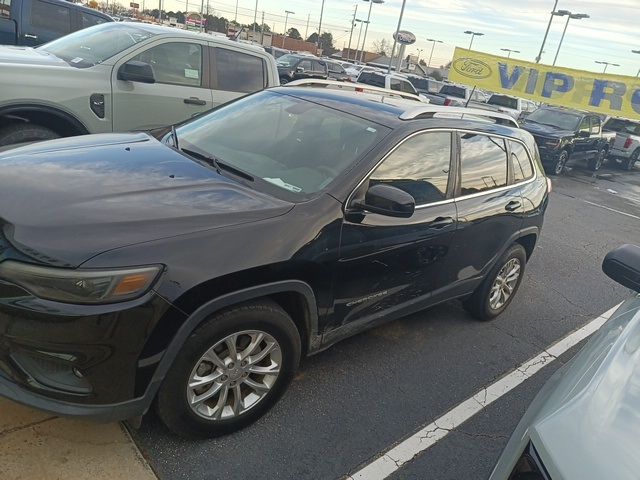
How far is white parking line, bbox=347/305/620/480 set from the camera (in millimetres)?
2659

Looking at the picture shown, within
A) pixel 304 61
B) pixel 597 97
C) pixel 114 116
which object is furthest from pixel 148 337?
pixel 304 61

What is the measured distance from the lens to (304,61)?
2050cm

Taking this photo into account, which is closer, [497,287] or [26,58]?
[497,287]

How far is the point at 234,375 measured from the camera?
2.54 meters

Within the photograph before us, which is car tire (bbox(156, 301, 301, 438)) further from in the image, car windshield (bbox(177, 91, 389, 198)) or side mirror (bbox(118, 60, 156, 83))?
side mirror (bbox(118, 60, 156, 83))

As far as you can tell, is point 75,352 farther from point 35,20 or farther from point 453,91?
point 453,91

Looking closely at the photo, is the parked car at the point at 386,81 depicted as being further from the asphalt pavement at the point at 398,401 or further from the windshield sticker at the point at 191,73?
the asphalt pavement at the point at 398,401

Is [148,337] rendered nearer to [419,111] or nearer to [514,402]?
[419,111]

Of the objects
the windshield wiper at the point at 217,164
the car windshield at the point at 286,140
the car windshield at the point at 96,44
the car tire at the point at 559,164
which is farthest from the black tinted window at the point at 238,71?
the car tire at the point at 559,164

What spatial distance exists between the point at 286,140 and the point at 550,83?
16941mm

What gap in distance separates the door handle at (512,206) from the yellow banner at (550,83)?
1477 cm

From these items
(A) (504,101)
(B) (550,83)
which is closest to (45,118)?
(B) (550,83)

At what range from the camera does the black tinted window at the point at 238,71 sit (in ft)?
20.6

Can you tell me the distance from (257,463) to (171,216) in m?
1.29
